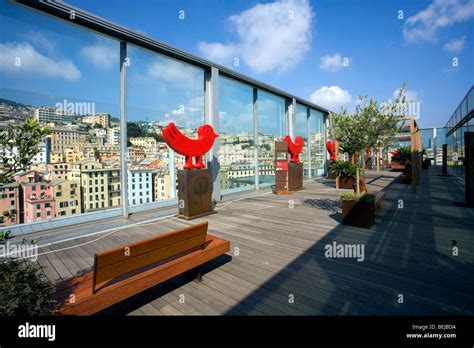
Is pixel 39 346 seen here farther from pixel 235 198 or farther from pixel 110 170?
pixel 235 198

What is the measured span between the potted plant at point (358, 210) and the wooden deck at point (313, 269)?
28cm

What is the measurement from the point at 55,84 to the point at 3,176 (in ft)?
17.3

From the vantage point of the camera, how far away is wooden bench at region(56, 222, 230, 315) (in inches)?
87.5

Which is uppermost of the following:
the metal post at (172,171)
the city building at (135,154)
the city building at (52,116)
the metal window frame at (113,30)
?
the metal window frame at (113,30)

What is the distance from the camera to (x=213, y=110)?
8.90 m

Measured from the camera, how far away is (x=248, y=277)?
344 cm

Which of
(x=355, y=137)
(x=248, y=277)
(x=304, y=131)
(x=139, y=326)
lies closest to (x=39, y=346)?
(x=139, y=326)

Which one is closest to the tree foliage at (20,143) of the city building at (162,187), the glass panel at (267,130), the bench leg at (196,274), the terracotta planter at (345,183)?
the bench leg at (196,274)

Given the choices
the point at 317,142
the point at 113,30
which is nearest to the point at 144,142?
the point at 113,30

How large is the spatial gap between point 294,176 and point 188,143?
277 inches

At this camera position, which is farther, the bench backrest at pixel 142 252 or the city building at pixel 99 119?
the city building at pixel 99 119

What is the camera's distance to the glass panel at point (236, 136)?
9.89m

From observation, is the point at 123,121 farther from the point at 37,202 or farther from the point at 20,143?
the point at 20,143

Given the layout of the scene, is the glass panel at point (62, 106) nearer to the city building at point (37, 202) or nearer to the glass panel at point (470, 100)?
the city building at point (37, 202)
